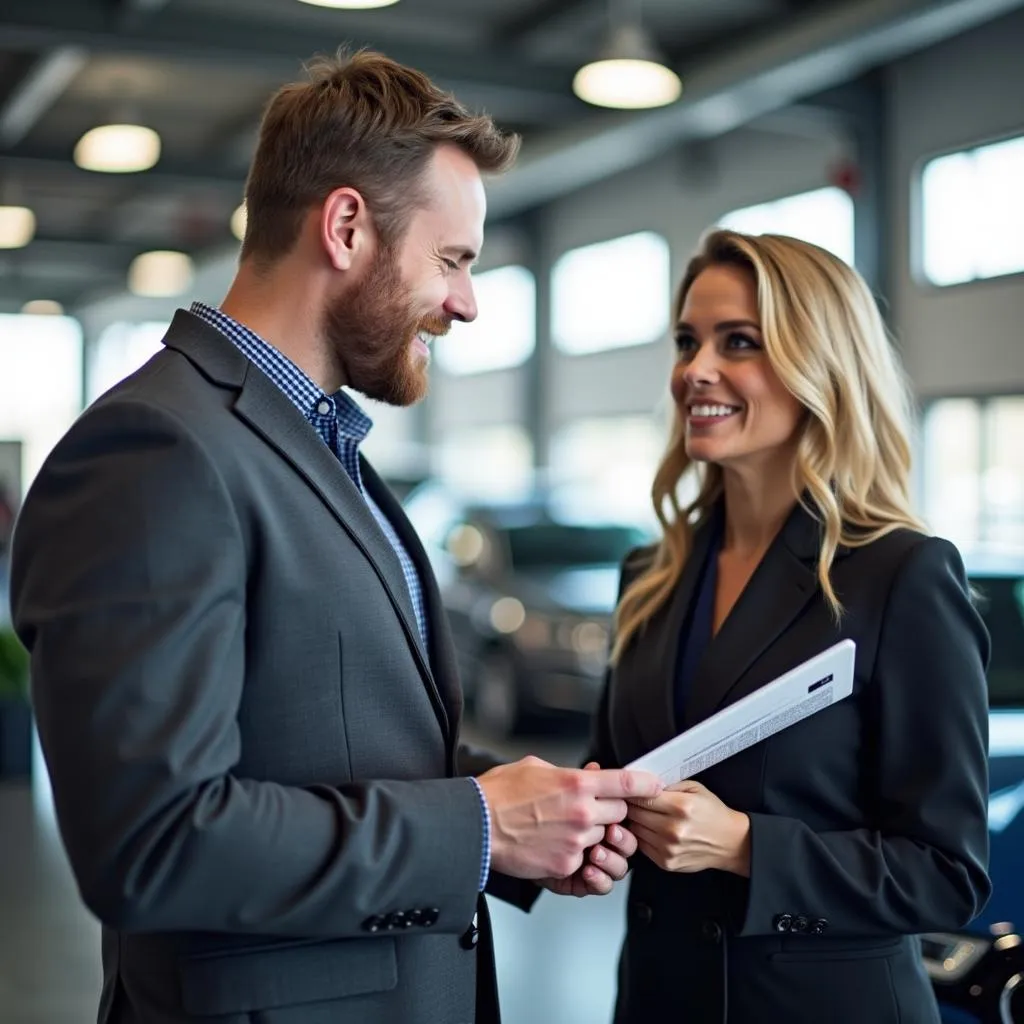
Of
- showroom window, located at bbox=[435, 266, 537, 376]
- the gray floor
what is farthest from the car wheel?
showroom window, located at bbox=[435, 266, 537, 376]

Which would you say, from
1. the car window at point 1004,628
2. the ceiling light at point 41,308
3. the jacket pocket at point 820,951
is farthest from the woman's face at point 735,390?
the ceiling light at point 41,308

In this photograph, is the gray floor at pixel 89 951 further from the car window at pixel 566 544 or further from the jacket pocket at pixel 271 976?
the car window at pixel 566 544

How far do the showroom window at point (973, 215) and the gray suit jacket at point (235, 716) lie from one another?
378 inches

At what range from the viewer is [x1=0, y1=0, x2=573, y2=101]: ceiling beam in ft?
27.9

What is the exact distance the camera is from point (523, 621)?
27.3ft

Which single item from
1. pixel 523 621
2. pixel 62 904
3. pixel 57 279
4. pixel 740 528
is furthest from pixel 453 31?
pixel 57 279

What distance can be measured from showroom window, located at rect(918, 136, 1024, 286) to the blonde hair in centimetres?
854

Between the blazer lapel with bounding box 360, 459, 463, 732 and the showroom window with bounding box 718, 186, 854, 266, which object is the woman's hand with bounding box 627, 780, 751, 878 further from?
the showroom window with bounding box 718, 186, 854, 266

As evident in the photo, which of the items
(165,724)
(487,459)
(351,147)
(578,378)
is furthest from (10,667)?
(487,459)

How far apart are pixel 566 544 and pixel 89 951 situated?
4.81 metres

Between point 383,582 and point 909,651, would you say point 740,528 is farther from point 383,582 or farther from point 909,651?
point 383,582

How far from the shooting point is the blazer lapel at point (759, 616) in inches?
86.3

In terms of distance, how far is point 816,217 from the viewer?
40.8 feet

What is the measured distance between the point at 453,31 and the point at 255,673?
1025 cm
